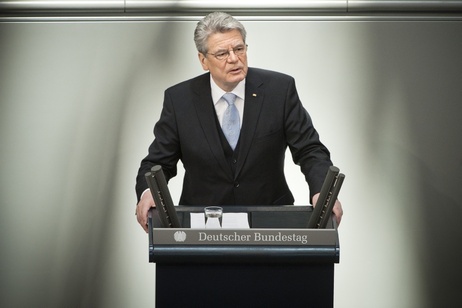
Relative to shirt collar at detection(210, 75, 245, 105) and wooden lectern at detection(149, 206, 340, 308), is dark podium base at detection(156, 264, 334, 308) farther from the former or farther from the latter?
shirt collar at detection(210, 75, 245, 105)

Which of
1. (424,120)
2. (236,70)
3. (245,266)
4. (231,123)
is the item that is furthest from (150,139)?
(245,266)

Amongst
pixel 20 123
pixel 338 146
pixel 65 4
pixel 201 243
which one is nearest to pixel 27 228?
pixel 20 123

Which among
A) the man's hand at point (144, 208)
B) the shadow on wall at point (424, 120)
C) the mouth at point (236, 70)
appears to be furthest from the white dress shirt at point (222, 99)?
the shadow on wall at point (424, 120)

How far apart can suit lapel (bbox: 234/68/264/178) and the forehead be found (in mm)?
251

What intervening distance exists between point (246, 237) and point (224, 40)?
1038 millimetres

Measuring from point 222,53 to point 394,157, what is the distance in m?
1.77

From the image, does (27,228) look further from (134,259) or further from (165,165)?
(165,165)

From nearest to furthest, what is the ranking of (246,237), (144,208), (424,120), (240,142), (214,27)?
(246,237)
(144,208)
(214,27)
(240,142)
(424,120)

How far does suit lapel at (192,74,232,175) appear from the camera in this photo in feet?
12.4

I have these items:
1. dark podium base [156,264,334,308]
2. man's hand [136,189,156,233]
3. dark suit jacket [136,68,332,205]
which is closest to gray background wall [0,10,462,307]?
Result: dark suit jacket [136,68,332,205]

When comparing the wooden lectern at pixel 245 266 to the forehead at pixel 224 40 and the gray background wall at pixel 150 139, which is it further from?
the gray background wall at pixel 150 139

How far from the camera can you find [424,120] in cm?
522

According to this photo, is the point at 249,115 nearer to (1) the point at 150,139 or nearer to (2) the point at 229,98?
(2) the point at 229,98

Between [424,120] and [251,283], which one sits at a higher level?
[424,120]
